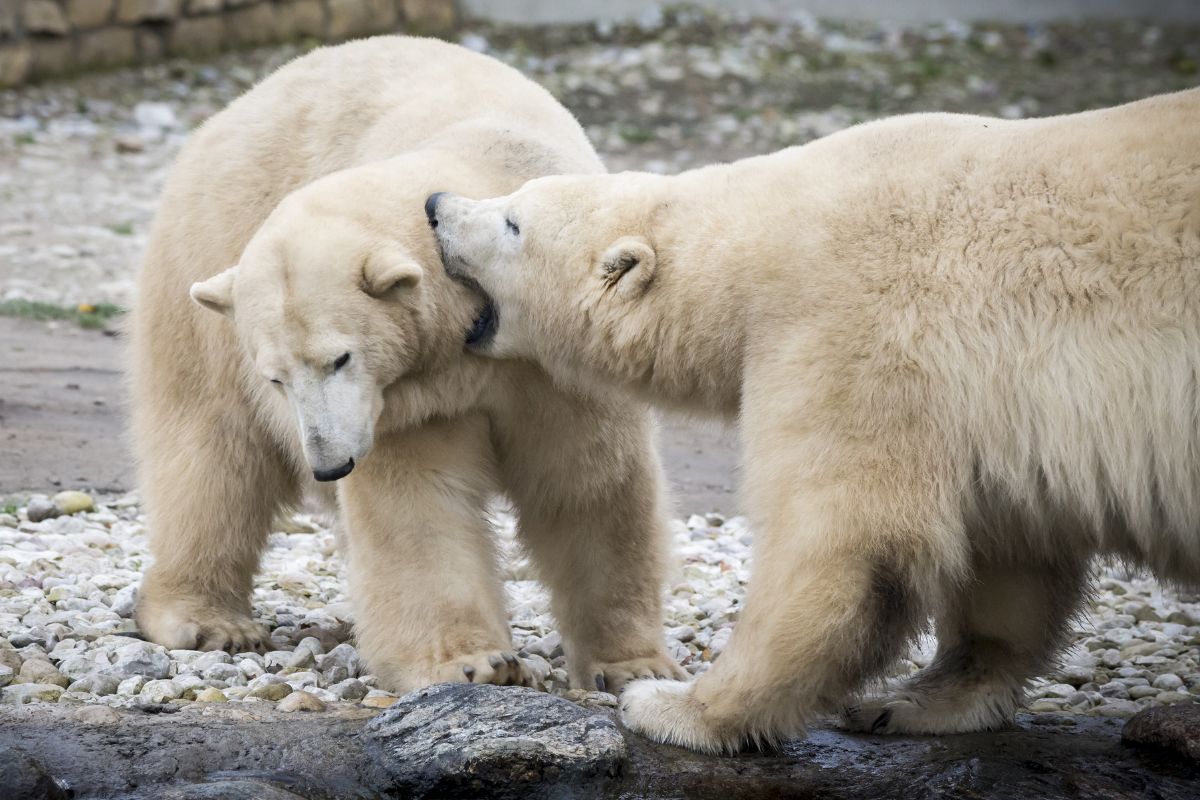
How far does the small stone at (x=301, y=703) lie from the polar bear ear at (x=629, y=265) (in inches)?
45.3

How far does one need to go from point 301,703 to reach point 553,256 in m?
Answer: 1.17

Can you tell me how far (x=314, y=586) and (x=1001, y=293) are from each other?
283 cm

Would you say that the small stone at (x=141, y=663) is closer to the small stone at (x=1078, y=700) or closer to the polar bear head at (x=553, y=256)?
the polar bear head at (x=553, y=256)

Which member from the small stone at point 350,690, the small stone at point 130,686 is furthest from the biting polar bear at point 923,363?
the small stone at point 130,686

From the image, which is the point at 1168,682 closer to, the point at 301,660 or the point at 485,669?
the point at 485,669

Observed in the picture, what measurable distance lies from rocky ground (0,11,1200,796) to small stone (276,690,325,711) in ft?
0.03

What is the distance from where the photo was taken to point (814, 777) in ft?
10.6

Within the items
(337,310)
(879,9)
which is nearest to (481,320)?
(337,310)

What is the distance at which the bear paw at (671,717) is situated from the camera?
10.9ft

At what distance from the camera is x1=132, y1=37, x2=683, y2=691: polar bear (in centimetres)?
354

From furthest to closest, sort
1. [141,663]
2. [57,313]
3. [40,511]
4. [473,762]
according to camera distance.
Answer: [57,313], [40,511], [141,663], [473,762]

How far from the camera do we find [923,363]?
3139mm

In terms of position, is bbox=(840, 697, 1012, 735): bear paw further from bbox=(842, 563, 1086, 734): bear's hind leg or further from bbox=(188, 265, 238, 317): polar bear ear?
bbox=(188, 265, 238, 317): polar bear ear

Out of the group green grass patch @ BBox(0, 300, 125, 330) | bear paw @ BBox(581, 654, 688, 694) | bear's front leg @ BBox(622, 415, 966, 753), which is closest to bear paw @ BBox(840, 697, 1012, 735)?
bear's front leg @ BBox(622, 415, 966, 753)
